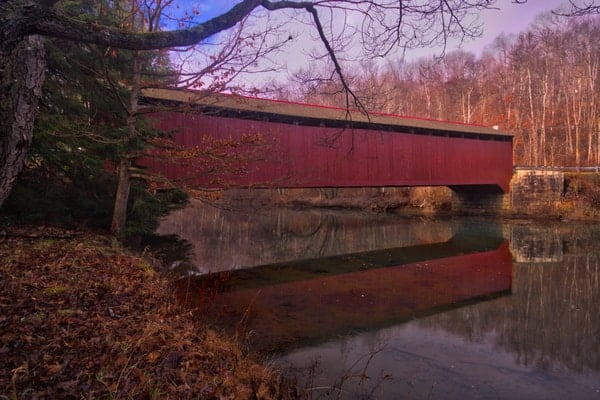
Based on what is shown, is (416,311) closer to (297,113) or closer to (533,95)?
(297,113)

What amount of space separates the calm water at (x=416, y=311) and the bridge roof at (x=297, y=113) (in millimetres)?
3621

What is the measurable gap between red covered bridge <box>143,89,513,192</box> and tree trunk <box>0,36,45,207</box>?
591 centimetres

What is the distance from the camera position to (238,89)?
724 centimetres

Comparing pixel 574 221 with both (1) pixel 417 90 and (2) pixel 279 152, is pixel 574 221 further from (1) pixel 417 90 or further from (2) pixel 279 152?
(1) pixel 417 90

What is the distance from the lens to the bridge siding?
1190 cm

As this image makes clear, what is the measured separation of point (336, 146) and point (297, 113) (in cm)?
203

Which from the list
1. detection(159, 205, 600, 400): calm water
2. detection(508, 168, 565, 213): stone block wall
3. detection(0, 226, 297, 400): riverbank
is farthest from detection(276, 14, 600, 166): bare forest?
detection(0, 226, 297, 400): riverbank

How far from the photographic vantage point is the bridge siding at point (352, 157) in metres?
11.9

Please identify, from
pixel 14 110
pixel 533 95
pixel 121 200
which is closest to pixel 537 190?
pixel 533 95

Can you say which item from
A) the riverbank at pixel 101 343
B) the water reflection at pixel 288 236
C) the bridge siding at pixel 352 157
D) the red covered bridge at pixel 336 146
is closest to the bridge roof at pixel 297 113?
the red covered bridge at pixel 336 146

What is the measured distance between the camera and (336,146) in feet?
48.4

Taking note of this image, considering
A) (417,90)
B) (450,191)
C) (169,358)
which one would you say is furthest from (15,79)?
(417,90)

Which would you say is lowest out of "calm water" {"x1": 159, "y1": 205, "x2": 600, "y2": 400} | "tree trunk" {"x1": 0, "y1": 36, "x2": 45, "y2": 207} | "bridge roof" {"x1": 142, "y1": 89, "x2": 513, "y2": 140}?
"calm water" {"x1": 159, "y1": 205, "x2": 600, "y2": 400}

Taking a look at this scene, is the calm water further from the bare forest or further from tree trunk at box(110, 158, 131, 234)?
the bare forest
